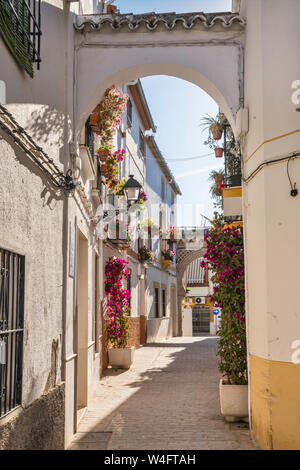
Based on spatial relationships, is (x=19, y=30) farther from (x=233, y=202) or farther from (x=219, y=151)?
(x=219, y=151)

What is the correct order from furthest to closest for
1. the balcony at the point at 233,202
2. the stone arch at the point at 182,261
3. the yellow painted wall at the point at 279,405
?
1. the stone arch at the point at 182,261
2. the balcony at the point at 233,202
3. the yellow painted wall at the point at 279,405

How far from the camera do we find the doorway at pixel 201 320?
36.7 metres

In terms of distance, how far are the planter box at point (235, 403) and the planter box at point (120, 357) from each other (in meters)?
5.38

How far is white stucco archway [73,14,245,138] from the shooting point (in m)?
6.88

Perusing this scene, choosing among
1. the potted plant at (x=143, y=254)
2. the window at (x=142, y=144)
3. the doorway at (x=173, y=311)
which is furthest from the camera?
the doorway at (x=173, y=311)

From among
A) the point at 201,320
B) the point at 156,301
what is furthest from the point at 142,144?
the point at 201,320

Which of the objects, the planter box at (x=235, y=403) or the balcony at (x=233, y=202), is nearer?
the planter box at (x=235, y=403)

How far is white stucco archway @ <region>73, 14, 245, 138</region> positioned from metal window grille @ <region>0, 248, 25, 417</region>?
316 cm

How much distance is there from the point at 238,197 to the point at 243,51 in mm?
2030

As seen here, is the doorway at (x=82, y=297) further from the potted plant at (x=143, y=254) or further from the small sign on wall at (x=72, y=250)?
the potted plant at (x=143, y=254)

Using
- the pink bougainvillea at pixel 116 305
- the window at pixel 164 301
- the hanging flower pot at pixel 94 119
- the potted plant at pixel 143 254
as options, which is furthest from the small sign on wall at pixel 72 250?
the window at pixel 164 301

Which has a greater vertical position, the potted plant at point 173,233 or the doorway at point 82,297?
the potted plant at point 173,233

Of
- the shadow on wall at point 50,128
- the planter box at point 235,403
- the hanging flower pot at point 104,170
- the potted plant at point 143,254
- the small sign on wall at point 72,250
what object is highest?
the hanging flower pot at point 104,170
